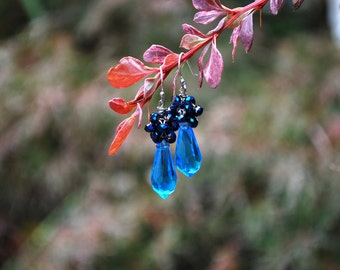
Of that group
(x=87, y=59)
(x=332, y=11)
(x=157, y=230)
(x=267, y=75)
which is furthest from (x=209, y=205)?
(x=332, y=11)

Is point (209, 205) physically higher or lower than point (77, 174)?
lower

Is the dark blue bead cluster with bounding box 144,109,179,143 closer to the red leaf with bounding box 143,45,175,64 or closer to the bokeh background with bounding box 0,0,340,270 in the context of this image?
the red leaf with bounding box 143,45,175,64

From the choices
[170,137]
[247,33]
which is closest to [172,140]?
[170,137]

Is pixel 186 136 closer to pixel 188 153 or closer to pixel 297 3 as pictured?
pixel 188 153

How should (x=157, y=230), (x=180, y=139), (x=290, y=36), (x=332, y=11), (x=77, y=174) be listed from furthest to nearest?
(x=332, y=11) → (x=290, y=36) → (x=77, y=174) → (x=157, y=230) → (x=180, y=139)

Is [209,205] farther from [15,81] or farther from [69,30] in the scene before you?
[69,30]

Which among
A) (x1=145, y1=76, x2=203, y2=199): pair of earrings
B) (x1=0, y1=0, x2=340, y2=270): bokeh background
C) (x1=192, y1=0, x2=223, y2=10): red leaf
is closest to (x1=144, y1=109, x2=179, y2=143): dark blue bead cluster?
(x1=145, y1=76, x2=203, y2=199): pair of earrings

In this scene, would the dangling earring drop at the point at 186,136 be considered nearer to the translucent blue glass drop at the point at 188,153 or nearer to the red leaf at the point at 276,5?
the translucent blue glass drop at the point at 188,153
